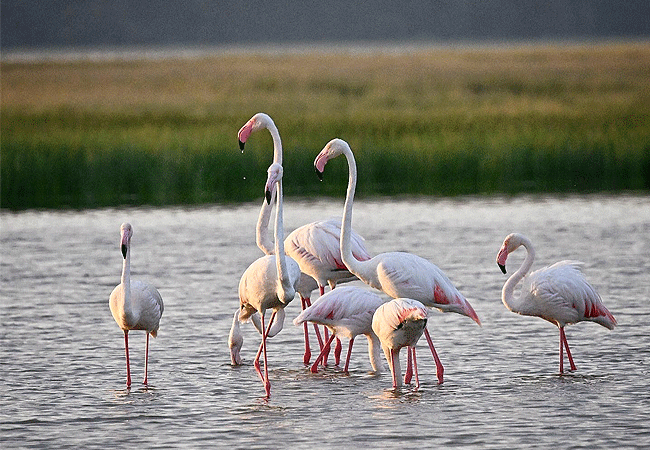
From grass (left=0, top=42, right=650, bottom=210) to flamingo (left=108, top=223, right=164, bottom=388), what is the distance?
10.9 metres

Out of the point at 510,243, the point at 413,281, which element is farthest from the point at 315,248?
the point at 510,243

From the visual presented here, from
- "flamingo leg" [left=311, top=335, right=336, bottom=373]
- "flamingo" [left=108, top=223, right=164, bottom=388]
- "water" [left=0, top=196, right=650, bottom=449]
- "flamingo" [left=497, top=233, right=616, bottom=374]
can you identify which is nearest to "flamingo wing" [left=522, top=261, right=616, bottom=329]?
"flamingo" [left=497, top=233, right=616, bottom=374]

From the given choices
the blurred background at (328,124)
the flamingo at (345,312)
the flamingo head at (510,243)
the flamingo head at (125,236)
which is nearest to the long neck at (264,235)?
the flamingo at (345,312)

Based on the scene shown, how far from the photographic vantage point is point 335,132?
26.1 metres

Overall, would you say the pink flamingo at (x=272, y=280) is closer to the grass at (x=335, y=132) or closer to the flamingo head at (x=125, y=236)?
the flamingo head at (x=125, y=236)

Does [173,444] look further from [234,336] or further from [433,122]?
[433,122]

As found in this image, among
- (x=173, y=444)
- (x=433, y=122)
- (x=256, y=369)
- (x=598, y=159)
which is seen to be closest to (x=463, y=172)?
(x=598, y=159)

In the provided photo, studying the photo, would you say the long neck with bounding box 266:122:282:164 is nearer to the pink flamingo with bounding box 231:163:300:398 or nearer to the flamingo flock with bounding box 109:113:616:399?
the flamingo flock with bounding box 109:113:616:399

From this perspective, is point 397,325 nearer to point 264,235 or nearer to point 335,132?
point 264,235

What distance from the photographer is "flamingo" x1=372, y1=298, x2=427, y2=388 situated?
7.68 metres

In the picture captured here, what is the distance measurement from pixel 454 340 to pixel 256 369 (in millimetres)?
1943

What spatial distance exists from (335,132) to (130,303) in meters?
18.1

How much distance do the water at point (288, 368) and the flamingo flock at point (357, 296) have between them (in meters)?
0.27

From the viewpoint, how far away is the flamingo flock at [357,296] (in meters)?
8.02
